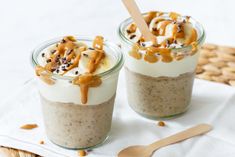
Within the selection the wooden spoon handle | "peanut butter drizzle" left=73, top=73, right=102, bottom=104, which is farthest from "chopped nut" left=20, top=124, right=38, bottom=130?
the wooden spoon handle

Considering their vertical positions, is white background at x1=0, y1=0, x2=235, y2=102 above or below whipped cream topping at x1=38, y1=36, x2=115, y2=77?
below

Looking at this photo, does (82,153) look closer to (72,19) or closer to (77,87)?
(77,87)

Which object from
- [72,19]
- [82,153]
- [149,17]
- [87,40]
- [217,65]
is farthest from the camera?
[72,19]

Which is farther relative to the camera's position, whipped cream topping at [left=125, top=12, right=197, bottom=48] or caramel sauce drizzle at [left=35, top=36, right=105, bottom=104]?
whipped cream topping at [left=125, top=12, right=197, bottom=48]

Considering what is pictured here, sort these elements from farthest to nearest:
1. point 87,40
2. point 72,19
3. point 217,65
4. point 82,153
Result: point 72,19, point 217,65, point 87,40, point 82,153

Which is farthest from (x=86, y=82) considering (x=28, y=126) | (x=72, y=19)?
(x=72, y=19)

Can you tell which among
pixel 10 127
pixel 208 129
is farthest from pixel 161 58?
pixel 10 127

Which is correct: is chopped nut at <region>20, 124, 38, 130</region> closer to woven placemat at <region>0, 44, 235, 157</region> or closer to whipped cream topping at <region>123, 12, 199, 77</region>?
whipped cream topping at <region>123, 12, 199, 77</region>
